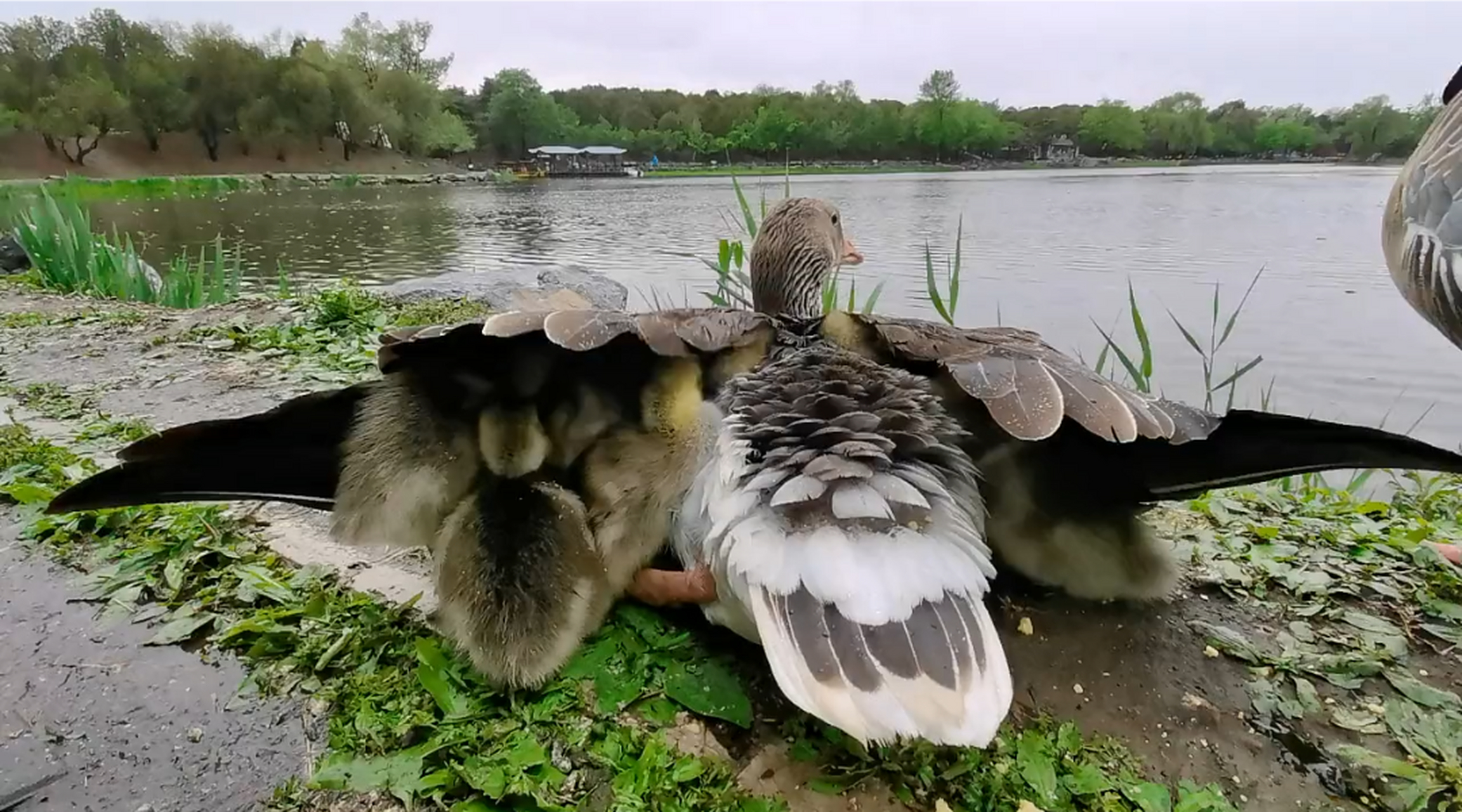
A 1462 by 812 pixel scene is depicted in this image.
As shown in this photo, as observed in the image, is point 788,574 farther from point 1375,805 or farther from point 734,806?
point 1375,805

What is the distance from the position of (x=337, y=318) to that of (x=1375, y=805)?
5512mm

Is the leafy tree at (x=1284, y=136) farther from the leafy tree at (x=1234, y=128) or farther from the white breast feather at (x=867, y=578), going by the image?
the white breast feather at (x=867, y=578)

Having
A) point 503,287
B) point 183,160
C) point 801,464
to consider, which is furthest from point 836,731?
point 183,160

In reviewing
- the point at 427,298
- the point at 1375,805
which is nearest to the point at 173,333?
the point at 427,298

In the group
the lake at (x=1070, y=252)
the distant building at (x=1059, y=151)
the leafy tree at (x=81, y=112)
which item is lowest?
the lake at (x=1070, y=252)

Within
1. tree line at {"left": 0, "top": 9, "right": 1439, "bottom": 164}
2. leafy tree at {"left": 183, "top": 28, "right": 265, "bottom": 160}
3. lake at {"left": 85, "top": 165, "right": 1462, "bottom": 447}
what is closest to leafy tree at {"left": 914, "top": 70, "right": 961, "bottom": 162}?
tree line at {"left": 0, "top": 9, "right": 1439, "bottom": 164}

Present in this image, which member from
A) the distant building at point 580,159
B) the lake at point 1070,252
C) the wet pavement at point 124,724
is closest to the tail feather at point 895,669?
the wet pavement at point 124,724

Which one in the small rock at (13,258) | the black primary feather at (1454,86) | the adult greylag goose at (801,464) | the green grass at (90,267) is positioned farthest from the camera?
the small rock at (13,258)

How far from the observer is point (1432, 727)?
1.71 meters

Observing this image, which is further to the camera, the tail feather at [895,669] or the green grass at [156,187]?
the green grass at [156,187]

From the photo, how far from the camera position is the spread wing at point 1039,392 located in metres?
1.59

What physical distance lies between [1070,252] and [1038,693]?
11.4 metres

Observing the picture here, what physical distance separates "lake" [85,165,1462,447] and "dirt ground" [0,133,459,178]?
26.1m

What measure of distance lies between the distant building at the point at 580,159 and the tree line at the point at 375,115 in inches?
102
